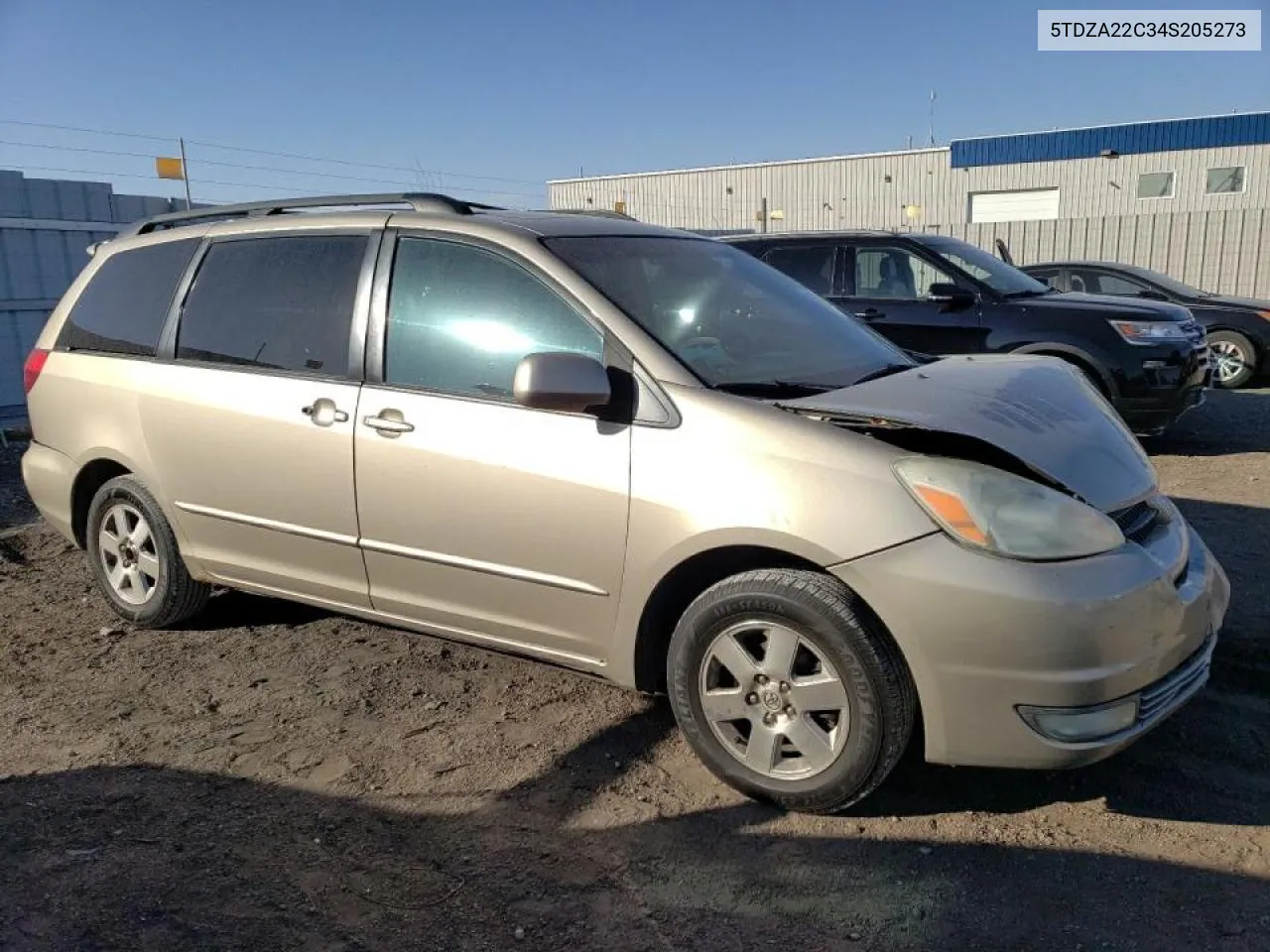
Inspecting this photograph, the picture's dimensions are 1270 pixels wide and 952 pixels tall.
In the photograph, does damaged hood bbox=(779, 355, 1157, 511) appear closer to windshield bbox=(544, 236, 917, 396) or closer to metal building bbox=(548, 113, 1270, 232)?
windshield bbox=(544, 236, 917, 396)

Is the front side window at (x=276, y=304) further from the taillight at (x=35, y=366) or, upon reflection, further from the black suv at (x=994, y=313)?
the black suv at (x=994, y=313)

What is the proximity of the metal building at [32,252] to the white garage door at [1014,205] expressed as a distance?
27.5 m

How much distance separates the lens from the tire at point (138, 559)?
4336 mm

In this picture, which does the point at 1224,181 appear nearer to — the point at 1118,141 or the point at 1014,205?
the point at 1118,141

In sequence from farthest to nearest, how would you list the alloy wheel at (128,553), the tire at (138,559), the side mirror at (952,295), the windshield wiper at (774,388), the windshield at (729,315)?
the side mirror at (952,295) < the alloy wheel at (128,553) < the tire at (138,559) < the windshield at (729,315) < the windshield wiper at (774,388)

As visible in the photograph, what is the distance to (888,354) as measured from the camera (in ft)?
13.0

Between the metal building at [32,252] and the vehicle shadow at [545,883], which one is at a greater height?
the metal building at [32,252]

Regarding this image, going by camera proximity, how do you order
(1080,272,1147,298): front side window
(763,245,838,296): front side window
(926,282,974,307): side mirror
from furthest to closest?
(1080,272,1147,298): front side window
(763,245,838,296): front side window
(926,282,974,307): side mirror

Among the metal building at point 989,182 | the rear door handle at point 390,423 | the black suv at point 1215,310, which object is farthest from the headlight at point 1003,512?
the metal building at point 989,182

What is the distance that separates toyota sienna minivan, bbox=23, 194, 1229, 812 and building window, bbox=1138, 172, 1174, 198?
29131 mm

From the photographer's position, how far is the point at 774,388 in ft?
10.6

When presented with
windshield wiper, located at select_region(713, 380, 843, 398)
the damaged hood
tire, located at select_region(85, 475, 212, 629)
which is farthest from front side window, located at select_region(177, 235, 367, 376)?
the damaged hood

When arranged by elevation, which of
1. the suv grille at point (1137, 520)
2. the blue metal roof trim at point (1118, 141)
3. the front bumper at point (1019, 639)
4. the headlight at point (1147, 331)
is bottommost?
the front bumper at point (1019, 639)

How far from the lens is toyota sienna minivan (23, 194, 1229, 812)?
8.71 ft
